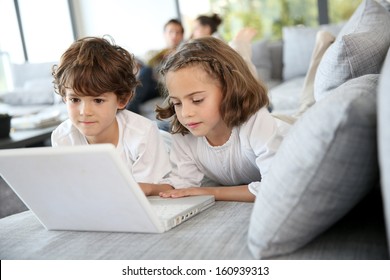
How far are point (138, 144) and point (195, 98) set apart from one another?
27 cm

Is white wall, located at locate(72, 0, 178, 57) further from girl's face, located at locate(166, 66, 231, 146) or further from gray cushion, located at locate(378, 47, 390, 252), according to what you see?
gray cushion, located at locate(378, 47, 390, 252)

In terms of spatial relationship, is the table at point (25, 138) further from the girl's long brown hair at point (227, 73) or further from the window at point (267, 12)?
the window at point (267, 12)

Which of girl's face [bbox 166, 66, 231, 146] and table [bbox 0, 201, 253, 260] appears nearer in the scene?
table [bbox 0, 201, 253, 260]

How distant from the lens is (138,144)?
1650 millimetres

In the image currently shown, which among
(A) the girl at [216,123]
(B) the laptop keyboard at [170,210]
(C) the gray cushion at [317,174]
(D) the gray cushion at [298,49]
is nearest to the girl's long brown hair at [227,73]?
(A) the girl at [216,123]

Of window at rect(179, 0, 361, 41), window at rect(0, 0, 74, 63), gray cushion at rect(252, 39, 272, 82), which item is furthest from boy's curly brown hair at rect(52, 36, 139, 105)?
window at rect(0, 0, 74, 63)

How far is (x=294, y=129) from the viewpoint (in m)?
1.02

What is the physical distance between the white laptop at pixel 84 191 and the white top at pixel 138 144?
0.32 meters

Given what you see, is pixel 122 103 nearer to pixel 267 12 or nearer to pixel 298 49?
pixel 298 49

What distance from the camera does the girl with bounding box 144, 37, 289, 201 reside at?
148 centimetres

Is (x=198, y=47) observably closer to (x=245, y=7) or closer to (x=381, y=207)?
(x=381, y=207)

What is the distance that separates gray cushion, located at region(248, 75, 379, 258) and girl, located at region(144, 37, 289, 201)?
44 cm

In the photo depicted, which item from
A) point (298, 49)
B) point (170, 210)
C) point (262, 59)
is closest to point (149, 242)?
point (170, 210)
